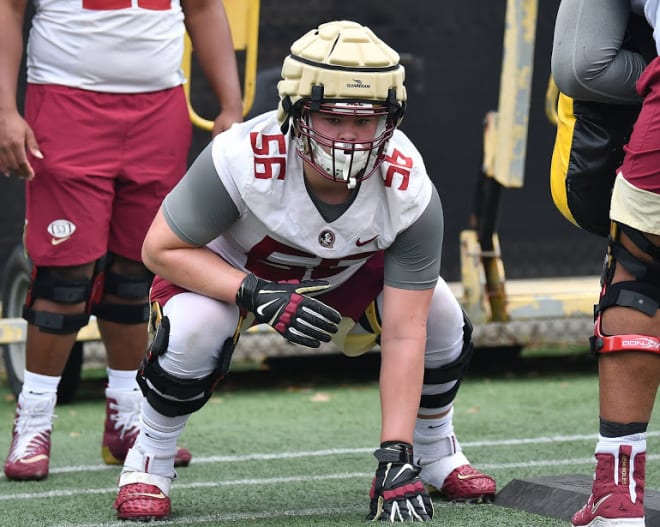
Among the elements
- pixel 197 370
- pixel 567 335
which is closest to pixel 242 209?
pixel 197 370

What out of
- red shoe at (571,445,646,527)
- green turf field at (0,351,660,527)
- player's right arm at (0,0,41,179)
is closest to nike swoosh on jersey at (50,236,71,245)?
player's right arm at (0,0,41,179)

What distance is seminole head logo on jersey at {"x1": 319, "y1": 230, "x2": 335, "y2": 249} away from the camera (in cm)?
357

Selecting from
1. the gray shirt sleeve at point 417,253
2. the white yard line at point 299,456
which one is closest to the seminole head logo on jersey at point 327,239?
the gray shirt sleeve at point 417,253

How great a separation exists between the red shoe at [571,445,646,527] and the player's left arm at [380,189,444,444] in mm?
573

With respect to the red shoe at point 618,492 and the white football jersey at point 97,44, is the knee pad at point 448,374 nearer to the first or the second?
the red shoe at point 618,492

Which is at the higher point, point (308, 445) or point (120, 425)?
point (120, 425)

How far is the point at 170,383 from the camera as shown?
141 inches

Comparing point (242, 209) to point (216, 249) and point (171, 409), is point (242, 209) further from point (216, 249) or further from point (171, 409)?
point (171, 409)

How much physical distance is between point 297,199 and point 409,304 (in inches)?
15.8

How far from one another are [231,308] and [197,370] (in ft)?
0.60

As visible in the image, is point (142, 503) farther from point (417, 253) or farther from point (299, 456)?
point (299, 456)

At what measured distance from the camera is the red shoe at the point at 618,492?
3.09 m

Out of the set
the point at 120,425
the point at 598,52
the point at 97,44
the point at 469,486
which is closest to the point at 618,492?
the point at 469,486

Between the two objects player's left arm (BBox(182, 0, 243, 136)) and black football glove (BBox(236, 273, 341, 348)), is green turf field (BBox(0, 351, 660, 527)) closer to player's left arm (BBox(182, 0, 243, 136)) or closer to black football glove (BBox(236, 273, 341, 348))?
black football glove (BBox(236, 273, 341, 348))
